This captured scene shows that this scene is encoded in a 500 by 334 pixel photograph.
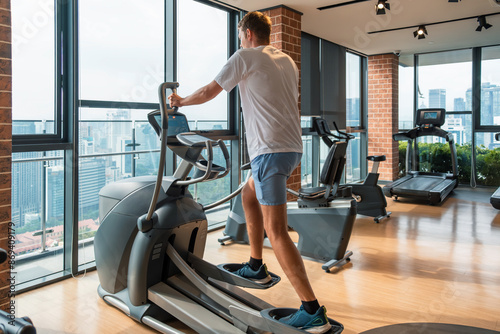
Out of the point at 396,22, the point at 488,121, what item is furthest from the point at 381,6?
the point at 488,121

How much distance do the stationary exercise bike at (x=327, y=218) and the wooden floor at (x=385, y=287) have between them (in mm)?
126

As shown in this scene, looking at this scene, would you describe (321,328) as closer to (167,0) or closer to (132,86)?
(132,86)

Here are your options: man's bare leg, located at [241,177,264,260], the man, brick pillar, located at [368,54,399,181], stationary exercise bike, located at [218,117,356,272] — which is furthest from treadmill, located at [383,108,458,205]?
the man

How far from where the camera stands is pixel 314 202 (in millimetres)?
3656

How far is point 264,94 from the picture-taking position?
84.9 inches

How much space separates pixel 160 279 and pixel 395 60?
23.0 feet

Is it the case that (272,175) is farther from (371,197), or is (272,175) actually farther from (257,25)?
(371,197)

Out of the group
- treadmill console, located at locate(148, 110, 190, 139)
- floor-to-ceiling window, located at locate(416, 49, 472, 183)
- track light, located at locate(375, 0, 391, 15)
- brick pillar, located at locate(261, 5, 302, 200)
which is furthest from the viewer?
floor-to-ceiling window, located at locate(416, 49, 472, 183)

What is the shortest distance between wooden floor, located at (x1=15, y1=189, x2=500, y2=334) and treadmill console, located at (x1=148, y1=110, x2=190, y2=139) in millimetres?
1102

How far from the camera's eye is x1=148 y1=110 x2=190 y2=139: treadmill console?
229 centimetres

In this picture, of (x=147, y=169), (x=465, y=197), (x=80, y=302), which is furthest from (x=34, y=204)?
(x=465, y=197)

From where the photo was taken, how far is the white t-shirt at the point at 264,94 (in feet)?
7.04

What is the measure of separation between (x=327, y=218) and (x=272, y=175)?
152 cm

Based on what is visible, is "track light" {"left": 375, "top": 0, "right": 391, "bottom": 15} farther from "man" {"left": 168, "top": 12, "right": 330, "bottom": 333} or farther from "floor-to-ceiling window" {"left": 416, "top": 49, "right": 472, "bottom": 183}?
"floor-to-ceiling window" {"left": 416, "top": 49, "right": 472, "bottom": 183}
